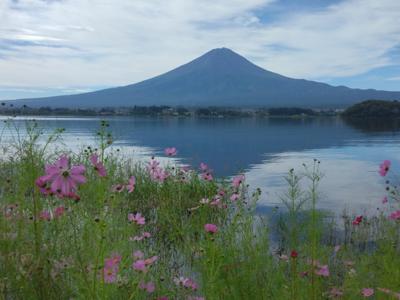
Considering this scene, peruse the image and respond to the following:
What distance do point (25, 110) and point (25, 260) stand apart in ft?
5.81

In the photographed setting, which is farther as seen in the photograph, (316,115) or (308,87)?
(308,87)

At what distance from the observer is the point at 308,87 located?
194 m

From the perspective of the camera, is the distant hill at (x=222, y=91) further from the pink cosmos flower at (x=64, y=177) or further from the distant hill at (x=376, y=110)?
the pink cosmos flower at (x=64, y=177)

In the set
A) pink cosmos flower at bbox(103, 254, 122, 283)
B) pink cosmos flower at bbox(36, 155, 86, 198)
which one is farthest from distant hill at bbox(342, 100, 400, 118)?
pink cosmos flower at bbox(36, 155, 86, 198)

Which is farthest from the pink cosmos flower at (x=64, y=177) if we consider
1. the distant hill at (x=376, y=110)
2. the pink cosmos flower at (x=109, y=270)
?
the distant hill at (x=376, y=110)

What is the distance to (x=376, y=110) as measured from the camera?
7769 centimetres

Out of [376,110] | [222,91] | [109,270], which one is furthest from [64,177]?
[222,91]

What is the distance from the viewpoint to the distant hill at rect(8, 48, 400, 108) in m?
160

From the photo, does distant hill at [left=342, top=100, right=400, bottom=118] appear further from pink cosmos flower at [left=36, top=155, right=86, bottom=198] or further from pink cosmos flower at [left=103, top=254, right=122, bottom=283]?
pink cosmos flower at [left=36, top=155, right=86, bottom=198]

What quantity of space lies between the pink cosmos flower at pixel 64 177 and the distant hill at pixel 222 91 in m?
151

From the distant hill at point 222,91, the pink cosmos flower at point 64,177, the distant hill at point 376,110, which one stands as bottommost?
the distant hill at point 376,110

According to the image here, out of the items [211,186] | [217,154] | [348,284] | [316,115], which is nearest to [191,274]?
[348,284]

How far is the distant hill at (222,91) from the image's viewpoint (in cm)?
16025

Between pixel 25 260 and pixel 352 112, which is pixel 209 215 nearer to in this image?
pixel 25 260
